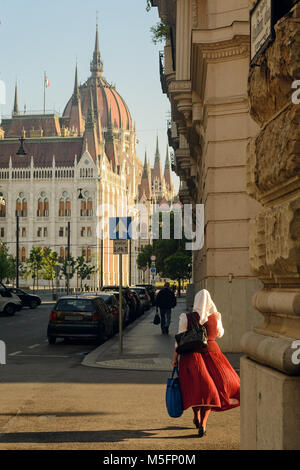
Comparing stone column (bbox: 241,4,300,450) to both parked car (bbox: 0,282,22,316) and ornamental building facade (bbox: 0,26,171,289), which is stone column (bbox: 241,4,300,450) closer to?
parked car (bbox: 0,282,22,316)

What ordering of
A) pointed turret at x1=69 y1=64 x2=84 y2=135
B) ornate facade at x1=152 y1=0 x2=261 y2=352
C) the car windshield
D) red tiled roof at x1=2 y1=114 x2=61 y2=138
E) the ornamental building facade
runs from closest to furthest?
ornate facade at x1=152 y1=0 x2=261 y2=352, the car windshield, the ornamental building facade, red tiled roof at x1=2 y1=114 x2=61 y2=138, pointed turret at x1=69 y1=64 x2=84 y2=135

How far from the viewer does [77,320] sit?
75.4 feet

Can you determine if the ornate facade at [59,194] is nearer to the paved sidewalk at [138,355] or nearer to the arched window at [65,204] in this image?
the arched window at [65,204]

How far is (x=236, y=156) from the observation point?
1773 cm

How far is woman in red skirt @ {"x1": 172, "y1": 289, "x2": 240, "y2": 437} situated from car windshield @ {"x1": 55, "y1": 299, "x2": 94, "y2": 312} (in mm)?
14807

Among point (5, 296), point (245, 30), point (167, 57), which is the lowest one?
point (5, 296)

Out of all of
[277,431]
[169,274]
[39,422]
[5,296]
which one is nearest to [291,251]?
[277,431]

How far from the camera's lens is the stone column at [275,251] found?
4105 mm

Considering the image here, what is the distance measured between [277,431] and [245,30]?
14489 mm

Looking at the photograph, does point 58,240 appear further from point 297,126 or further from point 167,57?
point 297,126

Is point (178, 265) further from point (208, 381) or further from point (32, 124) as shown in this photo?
point (32, 124)

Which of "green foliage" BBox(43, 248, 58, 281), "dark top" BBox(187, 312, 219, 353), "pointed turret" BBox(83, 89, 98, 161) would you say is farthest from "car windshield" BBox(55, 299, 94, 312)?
"pointed turret" BBox(83, 89, 98, 161)

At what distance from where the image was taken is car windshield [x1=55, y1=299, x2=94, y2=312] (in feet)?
76.0
